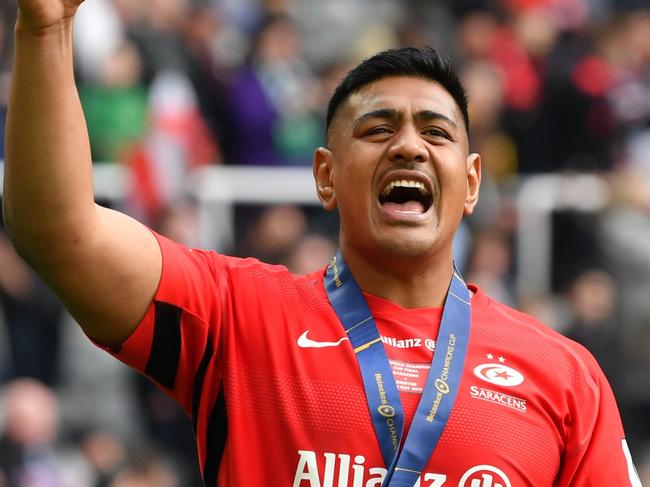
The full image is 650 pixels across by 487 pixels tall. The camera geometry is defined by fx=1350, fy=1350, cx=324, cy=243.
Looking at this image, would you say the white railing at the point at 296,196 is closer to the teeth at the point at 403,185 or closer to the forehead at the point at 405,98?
the forehead at the point at 405,98

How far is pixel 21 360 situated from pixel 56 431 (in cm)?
46

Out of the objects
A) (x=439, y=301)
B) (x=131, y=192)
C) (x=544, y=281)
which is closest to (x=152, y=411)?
(x=131, y=192)

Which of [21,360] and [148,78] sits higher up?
[148,78]

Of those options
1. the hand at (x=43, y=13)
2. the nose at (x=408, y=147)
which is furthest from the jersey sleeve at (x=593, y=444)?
the hand at (x=43, y=13)

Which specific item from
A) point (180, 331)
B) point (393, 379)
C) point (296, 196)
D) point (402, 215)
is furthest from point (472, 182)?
point (296, 196)

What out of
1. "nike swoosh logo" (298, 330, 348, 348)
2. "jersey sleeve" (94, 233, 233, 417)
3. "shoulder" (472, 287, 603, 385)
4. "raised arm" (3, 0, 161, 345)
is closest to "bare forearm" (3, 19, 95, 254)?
"raised arm" (3, 0, 161, 345)

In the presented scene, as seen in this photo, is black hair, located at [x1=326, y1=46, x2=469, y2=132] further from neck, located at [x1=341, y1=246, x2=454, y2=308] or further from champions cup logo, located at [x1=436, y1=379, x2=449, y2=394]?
champions cup logo, located at [x1=436, y1=379, x2=449, y2=394]

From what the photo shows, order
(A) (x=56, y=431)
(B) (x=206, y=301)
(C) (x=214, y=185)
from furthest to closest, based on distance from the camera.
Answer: (C) (x=214, y=185) < (A) (x=56, y=431) < (B) (x=206, y=301)

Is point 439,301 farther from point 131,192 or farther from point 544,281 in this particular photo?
point 544,281

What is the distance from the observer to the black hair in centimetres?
342

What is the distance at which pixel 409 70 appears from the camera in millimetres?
3422

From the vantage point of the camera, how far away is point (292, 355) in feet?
10.2

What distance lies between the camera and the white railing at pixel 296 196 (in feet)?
26.7

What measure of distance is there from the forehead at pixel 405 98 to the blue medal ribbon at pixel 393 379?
0.41 m
